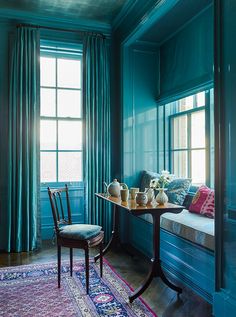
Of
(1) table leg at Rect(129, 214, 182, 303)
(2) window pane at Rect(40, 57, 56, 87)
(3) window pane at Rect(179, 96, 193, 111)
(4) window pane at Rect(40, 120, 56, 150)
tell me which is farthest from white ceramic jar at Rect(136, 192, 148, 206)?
(2) window pane at Rect(40, 57, 56, 87)

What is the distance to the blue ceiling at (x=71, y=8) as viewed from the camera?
12.7 ft

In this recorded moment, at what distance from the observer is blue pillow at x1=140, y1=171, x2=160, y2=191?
4.11 meters

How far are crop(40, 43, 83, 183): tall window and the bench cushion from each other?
75.6 inches

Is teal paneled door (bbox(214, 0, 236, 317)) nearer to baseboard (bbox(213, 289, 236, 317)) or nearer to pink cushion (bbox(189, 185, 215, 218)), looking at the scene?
baseboard (bbox(213, 289, 236, 317))

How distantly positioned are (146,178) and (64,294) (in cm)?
196

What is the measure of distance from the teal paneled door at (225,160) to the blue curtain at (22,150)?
262cm

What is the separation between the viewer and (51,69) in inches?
178

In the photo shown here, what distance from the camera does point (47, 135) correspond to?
4512 millimetres

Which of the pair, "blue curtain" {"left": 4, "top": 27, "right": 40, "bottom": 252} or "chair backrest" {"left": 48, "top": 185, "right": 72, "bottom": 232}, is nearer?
"chair backrest" {"left": 48, "top": 185, "right": 72, "bottom": 232}

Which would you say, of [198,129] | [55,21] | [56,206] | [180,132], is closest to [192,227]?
[56,206]

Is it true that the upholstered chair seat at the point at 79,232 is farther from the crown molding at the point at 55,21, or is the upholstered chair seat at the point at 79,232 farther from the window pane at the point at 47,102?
the crown molding at the point at 55,21

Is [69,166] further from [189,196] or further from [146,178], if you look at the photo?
[189,196]

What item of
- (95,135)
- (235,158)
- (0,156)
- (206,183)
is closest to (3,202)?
(0,156)

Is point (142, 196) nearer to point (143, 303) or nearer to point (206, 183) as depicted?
point (143, 303)
